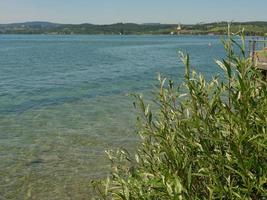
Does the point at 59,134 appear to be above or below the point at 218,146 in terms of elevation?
below

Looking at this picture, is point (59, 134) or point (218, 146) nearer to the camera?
point (218, 146)

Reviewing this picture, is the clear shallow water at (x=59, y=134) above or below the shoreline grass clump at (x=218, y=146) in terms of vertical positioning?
below

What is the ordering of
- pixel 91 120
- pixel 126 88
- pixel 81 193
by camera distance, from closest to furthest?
pixel 81 193
pixel 91 120
pixel 126 88

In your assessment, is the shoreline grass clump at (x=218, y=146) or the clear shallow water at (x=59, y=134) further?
the clear shallow water at (x=59, y=134)

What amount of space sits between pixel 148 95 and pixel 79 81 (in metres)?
13.5

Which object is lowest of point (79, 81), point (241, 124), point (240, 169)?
point (79, 81)

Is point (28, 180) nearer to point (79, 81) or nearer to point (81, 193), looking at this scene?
point (81, 193)

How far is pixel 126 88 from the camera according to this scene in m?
39.4

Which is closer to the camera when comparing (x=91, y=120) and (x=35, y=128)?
(x=35, y=128)

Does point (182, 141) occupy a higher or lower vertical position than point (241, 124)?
lower

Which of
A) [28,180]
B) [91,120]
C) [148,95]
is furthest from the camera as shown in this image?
[148,95]

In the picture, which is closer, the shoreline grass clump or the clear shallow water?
the shoreline grass clump

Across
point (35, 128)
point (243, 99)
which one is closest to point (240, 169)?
point (243, 99)

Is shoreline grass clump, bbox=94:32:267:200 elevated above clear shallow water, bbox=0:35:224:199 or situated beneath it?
elevated above
